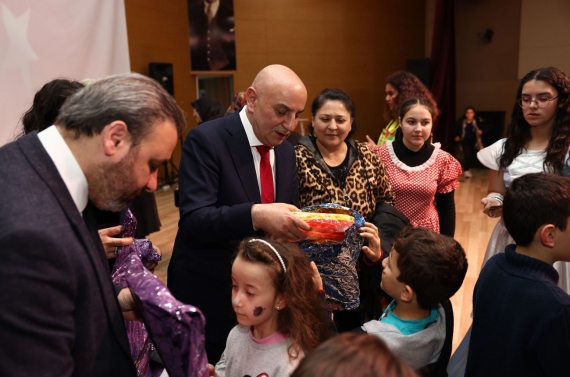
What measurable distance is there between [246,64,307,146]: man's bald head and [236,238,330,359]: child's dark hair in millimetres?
504

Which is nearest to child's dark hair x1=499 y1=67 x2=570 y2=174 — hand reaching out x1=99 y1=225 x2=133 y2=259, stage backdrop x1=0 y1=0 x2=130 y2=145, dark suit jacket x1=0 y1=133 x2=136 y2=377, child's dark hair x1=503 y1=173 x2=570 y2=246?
child's dark hair x1=503 y1=173 x2=570 y2=246

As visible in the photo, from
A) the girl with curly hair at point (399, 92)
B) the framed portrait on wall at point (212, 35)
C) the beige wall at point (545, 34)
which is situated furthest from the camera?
the framed portrait on wall at point (212, 35)

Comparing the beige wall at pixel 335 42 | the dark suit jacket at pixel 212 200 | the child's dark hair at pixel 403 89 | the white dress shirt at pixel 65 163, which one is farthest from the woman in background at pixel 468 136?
the white dress shirt at pixel 65 163

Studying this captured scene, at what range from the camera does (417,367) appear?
1.85 m

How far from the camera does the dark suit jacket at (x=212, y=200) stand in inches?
79.4

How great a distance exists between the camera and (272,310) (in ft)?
5.68

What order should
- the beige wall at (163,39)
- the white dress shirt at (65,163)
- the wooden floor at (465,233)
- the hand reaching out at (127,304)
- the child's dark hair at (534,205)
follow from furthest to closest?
1. the beige wall at (163,39)
2. the wooden floor at (465,233)
3. the child's dark hair at (534,205)
4. the hand reaching out at (127,304)
5. the white dress shirt at (65,163)

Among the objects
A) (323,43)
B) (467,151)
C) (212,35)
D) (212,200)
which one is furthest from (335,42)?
(212,200)

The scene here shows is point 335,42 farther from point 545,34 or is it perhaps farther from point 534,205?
point 534,205

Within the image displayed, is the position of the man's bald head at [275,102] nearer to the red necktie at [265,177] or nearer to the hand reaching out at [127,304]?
the red necktie at [265,177]

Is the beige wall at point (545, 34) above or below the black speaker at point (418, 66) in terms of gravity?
above

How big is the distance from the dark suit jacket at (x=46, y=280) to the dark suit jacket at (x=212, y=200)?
88cm

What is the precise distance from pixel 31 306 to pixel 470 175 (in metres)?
10.2

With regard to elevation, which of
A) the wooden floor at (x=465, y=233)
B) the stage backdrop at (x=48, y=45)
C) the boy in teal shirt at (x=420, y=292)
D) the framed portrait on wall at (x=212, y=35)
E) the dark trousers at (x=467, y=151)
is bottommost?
the wooden floor at (x=465, y=233)
